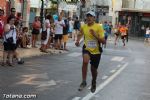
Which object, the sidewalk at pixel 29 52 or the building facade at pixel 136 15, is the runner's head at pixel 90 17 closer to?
the sidewalk at pixel 29 52

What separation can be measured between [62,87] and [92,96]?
4.68 feet

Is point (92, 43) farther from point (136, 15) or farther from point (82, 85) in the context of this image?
point (136, 15)

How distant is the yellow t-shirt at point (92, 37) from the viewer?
12055 millimetres

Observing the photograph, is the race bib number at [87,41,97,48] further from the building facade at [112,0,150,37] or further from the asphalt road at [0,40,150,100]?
the building facade at [112,0,150,37]

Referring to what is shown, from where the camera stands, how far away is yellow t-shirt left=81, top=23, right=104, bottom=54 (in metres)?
12.1

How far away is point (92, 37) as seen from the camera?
1211 cm

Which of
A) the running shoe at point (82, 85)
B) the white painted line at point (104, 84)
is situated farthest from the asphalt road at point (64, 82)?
the running shoe at point (82, 85)

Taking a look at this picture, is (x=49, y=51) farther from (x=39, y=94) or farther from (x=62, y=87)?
(x=39, y=94)

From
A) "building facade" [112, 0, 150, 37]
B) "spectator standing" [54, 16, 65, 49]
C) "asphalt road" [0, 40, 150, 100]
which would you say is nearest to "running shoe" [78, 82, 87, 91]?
"asphalt road" [0, 40, 150, 100]

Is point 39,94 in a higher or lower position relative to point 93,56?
lower

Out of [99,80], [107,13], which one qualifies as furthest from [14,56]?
[107,13]

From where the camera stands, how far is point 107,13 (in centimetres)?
8694

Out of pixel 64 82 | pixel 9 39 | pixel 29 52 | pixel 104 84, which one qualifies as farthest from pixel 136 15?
pixel 64 82

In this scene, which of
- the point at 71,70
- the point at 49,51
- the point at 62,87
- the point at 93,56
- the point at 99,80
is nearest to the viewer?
the point at 93,56
